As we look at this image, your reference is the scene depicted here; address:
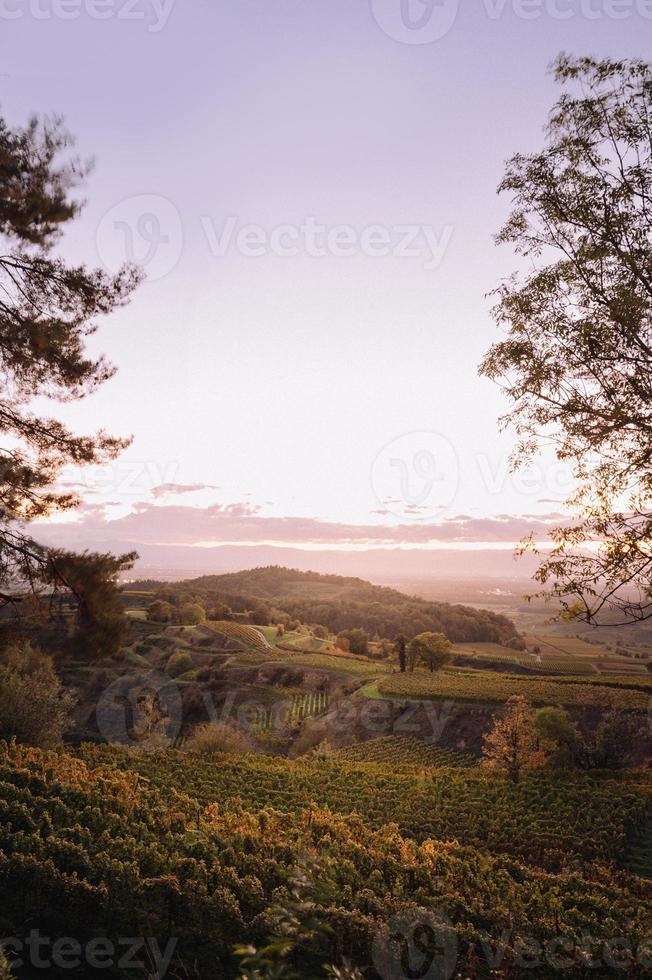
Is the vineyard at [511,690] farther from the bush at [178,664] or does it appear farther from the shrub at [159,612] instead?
the shrub at [159,612]

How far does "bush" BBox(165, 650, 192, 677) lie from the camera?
263 feet

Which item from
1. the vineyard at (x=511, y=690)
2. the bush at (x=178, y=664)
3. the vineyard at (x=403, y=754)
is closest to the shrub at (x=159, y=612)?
the bush at (x=178, y=664)

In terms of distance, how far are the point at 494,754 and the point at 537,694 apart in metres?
25.0

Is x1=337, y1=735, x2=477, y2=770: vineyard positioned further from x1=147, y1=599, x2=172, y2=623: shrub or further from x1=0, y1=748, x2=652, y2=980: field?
x1=147, y1=599, x2=172, y2=623: shrub

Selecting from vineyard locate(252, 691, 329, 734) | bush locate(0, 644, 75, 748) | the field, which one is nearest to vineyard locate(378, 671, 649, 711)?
vineyard locate(252, 691, 329, 734)

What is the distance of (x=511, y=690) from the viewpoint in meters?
59.4

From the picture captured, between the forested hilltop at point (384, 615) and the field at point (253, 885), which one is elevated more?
the field at point (253, 885)

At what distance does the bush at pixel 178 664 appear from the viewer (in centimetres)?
8025

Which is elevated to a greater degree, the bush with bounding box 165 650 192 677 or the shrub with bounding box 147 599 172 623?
the shrub with bounding box 147 599 172 623

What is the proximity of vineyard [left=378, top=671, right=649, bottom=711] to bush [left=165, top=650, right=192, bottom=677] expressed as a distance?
103 ft

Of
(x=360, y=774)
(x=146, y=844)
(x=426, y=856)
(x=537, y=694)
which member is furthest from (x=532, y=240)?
(x=537, y=694)

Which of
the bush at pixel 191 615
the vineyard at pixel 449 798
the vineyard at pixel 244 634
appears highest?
the vineyard at pixel 449 798

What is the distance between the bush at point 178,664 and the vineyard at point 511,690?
3132 cm

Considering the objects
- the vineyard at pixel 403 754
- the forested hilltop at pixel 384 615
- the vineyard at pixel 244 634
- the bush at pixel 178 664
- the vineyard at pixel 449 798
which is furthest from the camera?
the forested hilltop at pixel 384 615
